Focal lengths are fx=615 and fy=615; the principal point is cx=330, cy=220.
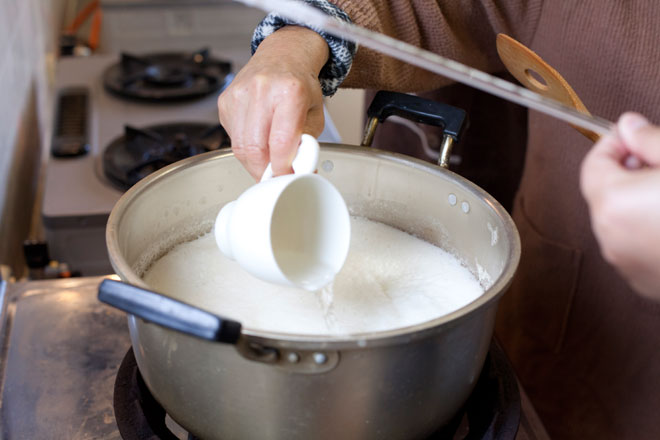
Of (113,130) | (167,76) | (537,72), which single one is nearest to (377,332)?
(537,72)

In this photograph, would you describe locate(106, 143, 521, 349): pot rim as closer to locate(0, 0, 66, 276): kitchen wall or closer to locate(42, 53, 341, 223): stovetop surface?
locate(42, 53, 341, 223): stovetop surface

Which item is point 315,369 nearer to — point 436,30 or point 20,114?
point 436,30

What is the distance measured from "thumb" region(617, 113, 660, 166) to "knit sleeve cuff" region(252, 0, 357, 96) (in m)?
0.33

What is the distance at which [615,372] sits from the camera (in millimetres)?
814

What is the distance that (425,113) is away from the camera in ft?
2.17

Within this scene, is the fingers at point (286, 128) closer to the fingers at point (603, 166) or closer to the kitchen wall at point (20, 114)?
the fingers at point (603, 166)

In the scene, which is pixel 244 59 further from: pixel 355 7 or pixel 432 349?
pixel 432 349

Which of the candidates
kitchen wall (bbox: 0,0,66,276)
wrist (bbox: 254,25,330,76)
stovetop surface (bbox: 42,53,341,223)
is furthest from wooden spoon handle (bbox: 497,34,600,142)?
kitchen wall (bbox: 0,0,66,276)

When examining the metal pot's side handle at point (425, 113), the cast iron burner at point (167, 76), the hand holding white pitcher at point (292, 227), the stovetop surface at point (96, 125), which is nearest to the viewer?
the hand holding white pitcher at point (292, 227)

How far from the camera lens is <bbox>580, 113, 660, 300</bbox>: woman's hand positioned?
1.19ft

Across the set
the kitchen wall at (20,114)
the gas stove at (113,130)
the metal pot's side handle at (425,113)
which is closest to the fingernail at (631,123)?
the metal pot's side handle at (425,113)

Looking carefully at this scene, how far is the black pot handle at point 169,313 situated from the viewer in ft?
1.28

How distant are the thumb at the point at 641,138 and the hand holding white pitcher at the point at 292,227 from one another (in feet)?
0.83

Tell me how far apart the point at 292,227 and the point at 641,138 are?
1.08 ft
